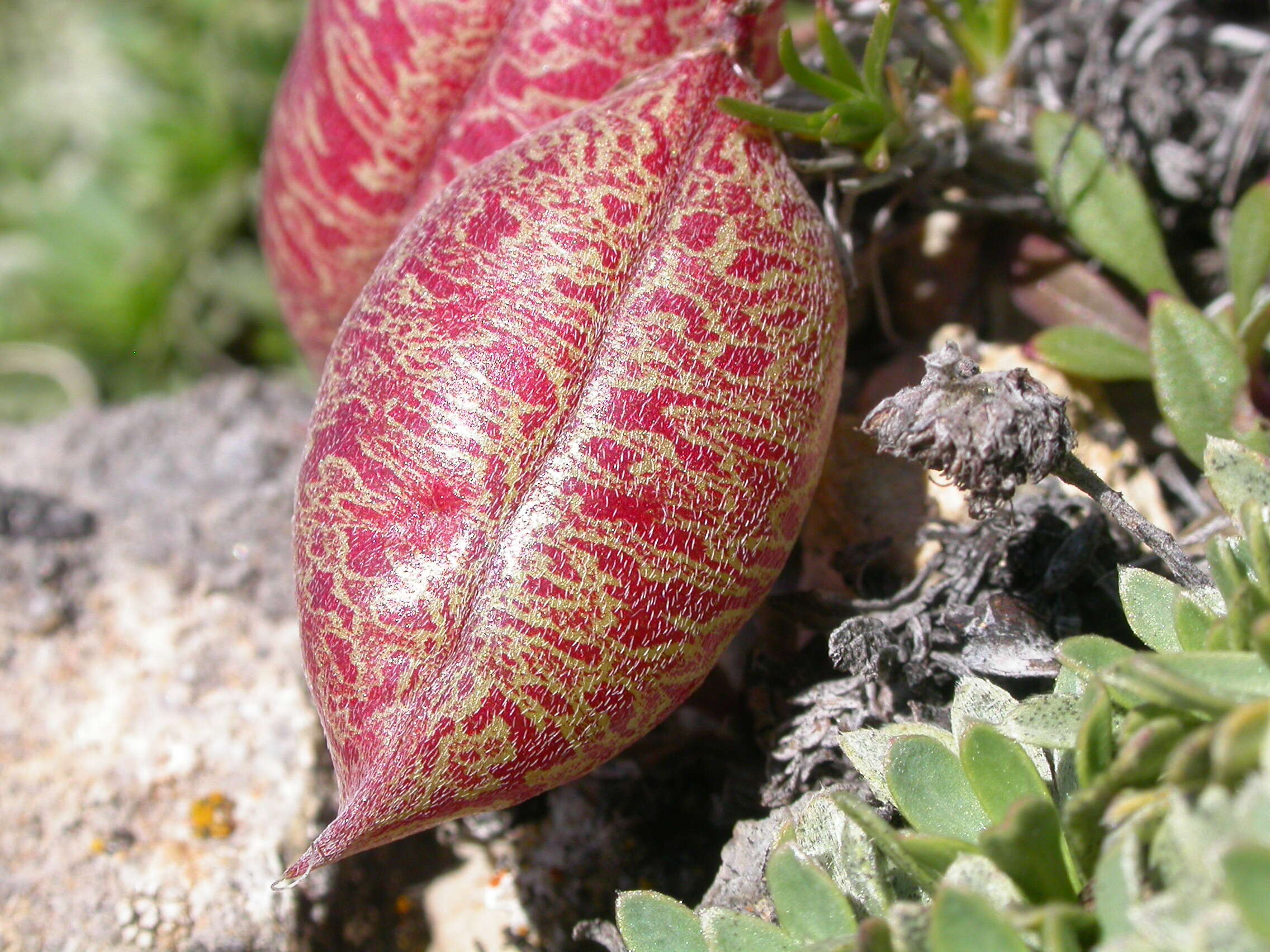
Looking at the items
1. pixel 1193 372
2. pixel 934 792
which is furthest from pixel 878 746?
pixel 1193 372

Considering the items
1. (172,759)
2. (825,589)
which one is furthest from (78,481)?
(825,589)

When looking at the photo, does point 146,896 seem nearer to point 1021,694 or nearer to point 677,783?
point 677,783

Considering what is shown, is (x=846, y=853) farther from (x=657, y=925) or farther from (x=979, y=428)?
(x=979, y=428)

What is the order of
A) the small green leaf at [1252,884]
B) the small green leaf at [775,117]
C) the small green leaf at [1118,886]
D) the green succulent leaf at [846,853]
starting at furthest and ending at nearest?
the small green leaf at [775,117] < the green succulent leaf at [846,853] < the small green leaf at [1118,886] < the small green leaf at [1252,884]

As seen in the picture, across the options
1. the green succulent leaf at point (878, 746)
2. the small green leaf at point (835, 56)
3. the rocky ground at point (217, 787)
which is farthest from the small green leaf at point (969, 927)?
the small green leaf at point (835, 56)

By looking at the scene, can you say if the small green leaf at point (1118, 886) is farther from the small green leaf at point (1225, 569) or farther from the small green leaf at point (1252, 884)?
the small green leaf at point (1225, 569)
